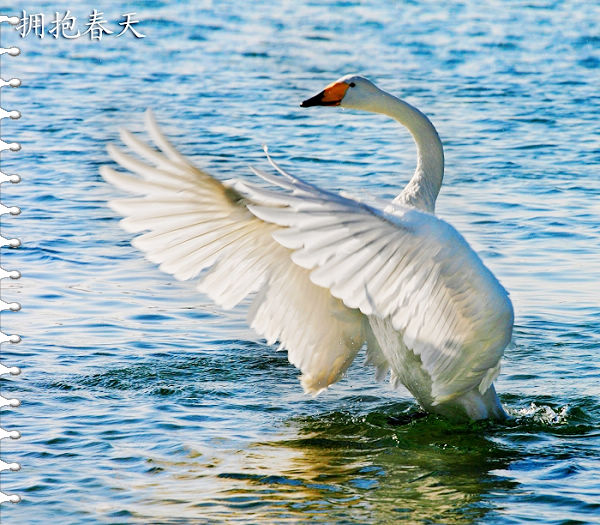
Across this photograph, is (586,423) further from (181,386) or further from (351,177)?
(351,177)

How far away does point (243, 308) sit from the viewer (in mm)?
10586

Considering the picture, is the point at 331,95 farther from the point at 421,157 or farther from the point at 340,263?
the point at 340,263

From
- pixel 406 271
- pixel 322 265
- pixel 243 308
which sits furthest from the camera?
pixel 243 308

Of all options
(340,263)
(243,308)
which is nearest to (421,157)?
(340,263)

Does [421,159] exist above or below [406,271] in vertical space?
above

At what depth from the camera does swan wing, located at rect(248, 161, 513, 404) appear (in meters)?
Result: 5.75

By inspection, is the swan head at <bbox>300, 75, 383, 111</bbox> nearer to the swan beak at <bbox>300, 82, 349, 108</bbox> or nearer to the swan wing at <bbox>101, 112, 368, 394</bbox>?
the swan beak at <bbox>300, 82, 349, 108</bbox>

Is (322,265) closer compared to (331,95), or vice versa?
(322,265)

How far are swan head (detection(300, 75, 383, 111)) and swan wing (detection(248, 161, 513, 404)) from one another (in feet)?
6.61

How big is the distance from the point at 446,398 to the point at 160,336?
298 centimetres

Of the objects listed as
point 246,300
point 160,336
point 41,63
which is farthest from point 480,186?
point 41,63

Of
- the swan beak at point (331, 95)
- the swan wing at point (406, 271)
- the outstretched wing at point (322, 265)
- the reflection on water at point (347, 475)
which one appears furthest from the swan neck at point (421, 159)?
the reflection on water at point (347, 475)

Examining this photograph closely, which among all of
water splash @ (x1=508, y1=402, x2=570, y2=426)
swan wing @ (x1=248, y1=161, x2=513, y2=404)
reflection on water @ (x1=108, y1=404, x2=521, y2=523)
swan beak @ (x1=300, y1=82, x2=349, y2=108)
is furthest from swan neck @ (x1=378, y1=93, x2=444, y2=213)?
water splash @ (x1=508, y1=402, x2=570, y2=426)

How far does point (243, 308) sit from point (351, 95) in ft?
9.70
